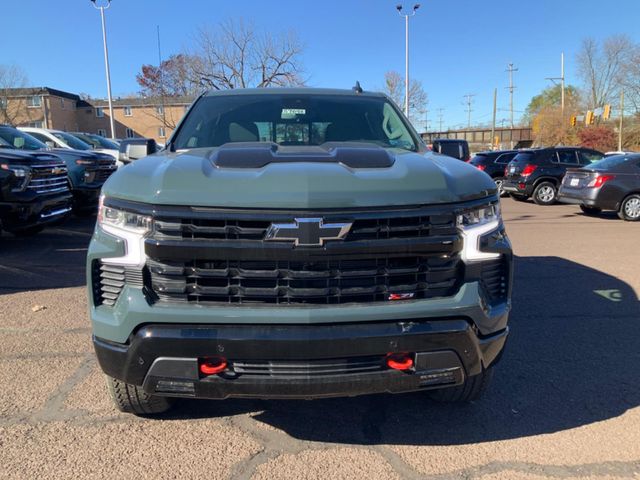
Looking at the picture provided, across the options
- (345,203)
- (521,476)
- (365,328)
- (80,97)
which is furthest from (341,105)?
(80,97)

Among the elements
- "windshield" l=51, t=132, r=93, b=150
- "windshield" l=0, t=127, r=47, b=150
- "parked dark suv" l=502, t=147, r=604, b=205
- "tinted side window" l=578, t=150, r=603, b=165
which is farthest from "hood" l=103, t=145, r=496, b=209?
"tinted side window" l=578, t=150, r=603, b=165

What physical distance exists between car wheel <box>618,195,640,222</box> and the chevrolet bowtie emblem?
11.7 m

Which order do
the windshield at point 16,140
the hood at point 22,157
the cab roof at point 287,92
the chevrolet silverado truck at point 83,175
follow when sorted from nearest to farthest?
the cab roof at point 287,92 < the hood at point 22,157 < the windshield at point 16,140 < the chevrolet silverado truck at point 83,175

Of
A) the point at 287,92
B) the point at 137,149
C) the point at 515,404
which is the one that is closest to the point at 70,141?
the point at 137,149

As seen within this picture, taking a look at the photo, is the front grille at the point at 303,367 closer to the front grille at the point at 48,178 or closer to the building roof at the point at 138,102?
the front grille at the point at 48,178

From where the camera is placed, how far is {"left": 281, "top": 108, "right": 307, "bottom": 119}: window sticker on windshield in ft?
12.2

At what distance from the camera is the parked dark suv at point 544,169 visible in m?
15.0

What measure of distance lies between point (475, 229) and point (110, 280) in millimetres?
1758

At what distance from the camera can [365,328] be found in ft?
7.13

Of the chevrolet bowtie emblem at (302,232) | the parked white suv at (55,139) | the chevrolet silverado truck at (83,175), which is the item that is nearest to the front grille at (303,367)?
the chevrolet bowtie emblem at (302,232)

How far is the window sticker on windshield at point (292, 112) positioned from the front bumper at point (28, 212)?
16.2ft

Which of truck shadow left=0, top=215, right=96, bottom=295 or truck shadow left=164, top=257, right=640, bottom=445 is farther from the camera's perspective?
truck shadow left=0, top=215, right=96, bottom=295

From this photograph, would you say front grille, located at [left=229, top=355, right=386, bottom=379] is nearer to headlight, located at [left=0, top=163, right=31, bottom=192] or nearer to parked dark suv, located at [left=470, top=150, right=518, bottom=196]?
headlight, located at [left=0, top=163, right=31, bottom=192]

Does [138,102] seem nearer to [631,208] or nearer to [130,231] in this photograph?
[631,208]
